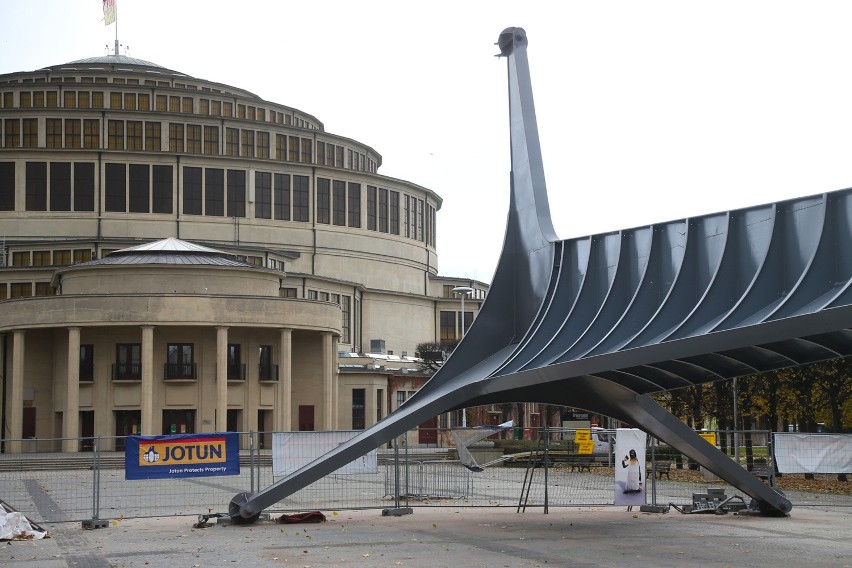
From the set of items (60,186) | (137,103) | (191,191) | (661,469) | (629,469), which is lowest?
(661,469)

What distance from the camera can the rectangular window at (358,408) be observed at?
2982 inches

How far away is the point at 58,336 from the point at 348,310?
79.9 ft

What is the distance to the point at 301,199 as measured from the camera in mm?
85688

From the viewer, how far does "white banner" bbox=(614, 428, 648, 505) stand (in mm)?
27359

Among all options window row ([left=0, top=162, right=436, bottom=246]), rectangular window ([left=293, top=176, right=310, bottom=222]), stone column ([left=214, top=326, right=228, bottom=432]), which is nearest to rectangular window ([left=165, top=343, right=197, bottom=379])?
stone column ([left=214, top=326, right=228, bottom=432])

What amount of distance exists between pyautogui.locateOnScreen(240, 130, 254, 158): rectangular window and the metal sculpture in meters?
60.6

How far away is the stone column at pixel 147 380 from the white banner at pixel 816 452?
3990 centimetres

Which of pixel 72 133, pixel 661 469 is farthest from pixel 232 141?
pixel 661 469

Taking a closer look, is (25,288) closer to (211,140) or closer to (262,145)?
(211,140)

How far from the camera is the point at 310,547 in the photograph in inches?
822

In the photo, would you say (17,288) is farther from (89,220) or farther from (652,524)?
(652,524)

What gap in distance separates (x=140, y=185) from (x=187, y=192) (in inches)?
127

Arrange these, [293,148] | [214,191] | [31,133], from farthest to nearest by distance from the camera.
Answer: [293,148] < [31,133] < [214,191]

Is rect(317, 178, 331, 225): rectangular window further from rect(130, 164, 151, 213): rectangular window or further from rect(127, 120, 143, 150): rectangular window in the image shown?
rect(127, 120, 143, 150): rectangular window
